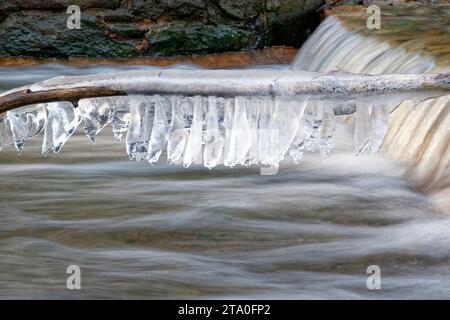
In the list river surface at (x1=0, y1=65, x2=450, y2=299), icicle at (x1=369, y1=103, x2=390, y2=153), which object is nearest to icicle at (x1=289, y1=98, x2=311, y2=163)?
icicle at (x1=369, y1=103, x2=390, y2=153)

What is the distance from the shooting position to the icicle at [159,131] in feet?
11.6

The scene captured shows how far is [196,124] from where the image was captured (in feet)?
11.8

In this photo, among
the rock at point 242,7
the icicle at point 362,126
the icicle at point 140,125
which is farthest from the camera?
the rock at point 242,7

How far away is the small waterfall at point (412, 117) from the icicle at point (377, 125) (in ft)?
0.46

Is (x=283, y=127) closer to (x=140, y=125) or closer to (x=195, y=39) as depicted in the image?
(x=140, y=125)

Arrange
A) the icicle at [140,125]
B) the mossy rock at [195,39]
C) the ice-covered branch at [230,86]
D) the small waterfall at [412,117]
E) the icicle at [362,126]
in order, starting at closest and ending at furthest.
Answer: the ice-covered branch at [230,86], the icicle at [140,125], the icicle at [362,126], the small waterfall at [412,117], the mossy rock at [195,39]

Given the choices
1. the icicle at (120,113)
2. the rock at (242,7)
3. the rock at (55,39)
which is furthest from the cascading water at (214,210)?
the rock at (242,7)

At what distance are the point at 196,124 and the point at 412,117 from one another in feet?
10.5

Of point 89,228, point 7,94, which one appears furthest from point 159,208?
point 7,94

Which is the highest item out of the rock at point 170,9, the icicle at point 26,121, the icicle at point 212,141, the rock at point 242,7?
the rock at point 242,7

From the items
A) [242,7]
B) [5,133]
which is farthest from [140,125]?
[242,7]

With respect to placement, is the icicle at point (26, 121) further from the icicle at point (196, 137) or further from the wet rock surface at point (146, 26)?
the wet rock surface at point (146, 26)

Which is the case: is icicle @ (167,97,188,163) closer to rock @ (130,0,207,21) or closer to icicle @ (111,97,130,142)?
icicle @ (111,97,130,142)

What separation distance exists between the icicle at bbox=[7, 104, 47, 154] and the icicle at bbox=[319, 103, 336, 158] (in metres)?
0.87
